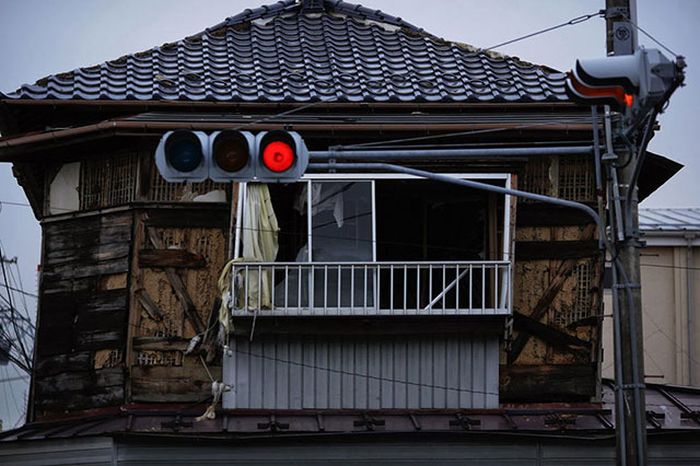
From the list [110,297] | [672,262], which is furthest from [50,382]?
[672,262]

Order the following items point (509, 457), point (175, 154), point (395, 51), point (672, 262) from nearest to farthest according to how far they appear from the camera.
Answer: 1. point (175, 154)
2. point (509, 457)
3. point (395, 51)
4. point (672, 262)

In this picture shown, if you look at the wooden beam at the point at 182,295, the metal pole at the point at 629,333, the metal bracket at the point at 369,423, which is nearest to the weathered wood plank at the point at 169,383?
the wooden beam at the point at 182,295

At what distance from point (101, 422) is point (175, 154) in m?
7.86

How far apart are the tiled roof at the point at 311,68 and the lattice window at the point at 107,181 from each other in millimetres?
1046

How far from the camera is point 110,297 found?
24656 mm

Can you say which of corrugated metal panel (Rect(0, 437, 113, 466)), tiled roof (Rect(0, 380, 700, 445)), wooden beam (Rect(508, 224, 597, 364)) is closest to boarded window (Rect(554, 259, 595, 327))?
wooden beam (Rect(508, 224, 597, 364))

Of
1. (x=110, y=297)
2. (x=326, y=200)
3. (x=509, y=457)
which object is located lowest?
(x=509, y=457)

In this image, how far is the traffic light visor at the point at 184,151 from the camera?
16.9 meters

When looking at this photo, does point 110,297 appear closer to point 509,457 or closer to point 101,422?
point 101,422

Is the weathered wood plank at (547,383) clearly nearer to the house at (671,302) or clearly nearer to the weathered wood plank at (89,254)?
the weathered wood plank at (89,254)

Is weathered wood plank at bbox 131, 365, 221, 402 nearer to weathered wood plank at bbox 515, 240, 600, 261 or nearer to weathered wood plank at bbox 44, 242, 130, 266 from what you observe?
weathered wood plank at bbox 44, 242, 130, 266

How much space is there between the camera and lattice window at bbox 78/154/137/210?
24859mm

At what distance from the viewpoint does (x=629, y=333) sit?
59.0 feet

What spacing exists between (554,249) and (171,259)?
602cm
